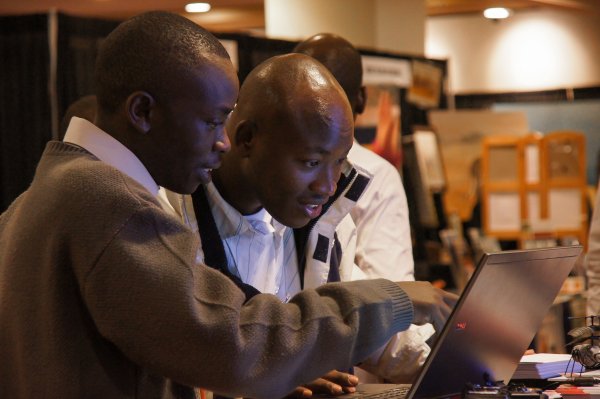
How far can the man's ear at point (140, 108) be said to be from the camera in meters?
1.61

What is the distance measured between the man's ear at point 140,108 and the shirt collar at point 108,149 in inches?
1.5

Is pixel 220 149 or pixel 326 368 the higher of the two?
pixel 220 149

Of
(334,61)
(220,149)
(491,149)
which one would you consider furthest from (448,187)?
(220,149)

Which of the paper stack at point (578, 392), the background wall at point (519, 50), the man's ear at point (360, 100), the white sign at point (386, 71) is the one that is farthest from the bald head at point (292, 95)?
the background wall at point (519, 50)

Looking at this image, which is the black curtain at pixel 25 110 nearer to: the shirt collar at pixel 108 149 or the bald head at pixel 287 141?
the bald head at pixel 287 141

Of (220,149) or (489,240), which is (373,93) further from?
(220,149)

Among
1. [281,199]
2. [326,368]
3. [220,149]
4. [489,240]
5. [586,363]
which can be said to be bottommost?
[489,240]

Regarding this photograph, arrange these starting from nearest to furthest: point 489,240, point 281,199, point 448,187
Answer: point 281,199 < point 489,240 < point 448,187

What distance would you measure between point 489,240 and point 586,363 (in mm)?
4851

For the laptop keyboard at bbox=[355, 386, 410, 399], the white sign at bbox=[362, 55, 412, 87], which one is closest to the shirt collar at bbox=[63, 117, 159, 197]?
the laptop keyboard at bbox=[355, 386, 410, 399]

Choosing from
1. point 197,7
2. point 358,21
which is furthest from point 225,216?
point 197,7

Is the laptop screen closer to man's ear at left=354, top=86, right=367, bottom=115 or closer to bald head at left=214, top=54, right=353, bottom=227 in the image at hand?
bald head at left=214, top=54, right=353, bottom=227

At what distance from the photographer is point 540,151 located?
25.5ft

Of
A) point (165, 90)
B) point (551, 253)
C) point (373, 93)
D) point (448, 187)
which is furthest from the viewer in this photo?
point (448, 187)
